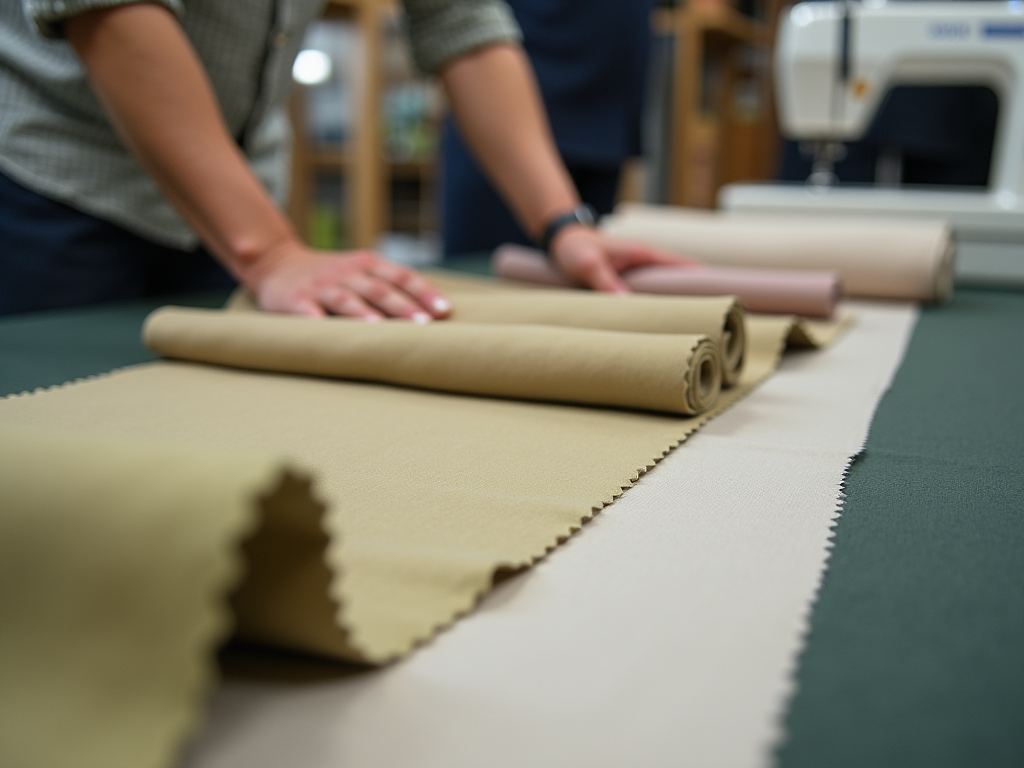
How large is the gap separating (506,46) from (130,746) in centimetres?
148

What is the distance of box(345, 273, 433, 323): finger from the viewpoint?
1057 millimetres

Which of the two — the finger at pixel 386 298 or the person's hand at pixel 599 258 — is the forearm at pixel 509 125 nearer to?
the person's hand at pixel 599 258

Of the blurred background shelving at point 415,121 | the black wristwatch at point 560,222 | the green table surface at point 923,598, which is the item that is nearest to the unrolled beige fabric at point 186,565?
the green table surface at point 923,598

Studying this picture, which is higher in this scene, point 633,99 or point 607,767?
point 633,99

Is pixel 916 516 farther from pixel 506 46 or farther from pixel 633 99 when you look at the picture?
pixel 633 99

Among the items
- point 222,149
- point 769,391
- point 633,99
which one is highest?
point 633,99

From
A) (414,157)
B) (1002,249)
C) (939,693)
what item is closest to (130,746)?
(939,693)

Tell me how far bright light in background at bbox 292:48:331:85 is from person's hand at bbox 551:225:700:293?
2.74m

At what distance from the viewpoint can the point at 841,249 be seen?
61.4 inches

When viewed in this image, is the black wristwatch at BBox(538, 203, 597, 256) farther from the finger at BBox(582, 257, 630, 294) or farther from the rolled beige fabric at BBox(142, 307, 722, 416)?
the rolled beige fabric at BBox(142, 307, 722, 416)

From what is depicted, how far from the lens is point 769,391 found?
3.15ft

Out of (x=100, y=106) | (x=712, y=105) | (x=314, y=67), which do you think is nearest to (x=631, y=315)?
(x=100, y=106)

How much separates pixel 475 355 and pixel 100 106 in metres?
0.82

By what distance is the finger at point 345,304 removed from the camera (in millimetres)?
1057
